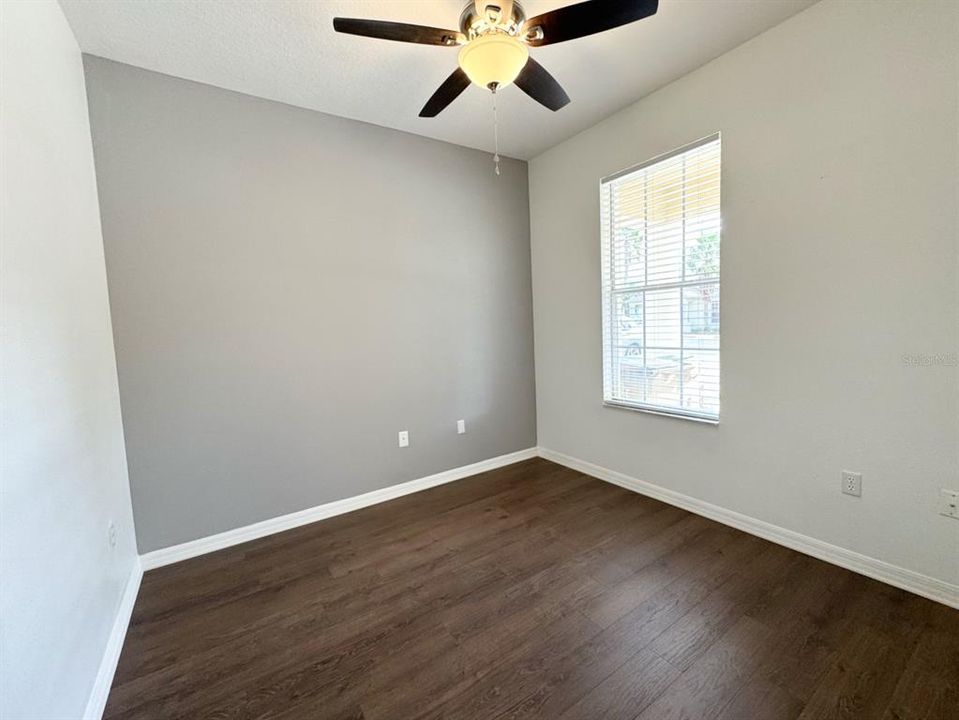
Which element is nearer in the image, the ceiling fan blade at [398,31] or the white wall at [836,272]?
the ceiling fan blade at [398,31]

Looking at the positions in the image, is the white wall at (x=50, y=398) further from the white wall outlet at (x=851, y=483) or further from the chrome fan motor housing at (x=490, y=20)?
the white wall outlet at (x=851, y=483)

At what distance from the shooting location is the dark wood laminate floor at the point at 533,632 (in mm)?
1301

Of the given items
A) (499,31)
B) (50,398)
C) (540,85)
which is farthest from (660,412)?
(50,398)

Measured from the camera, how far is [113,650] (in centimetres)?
153

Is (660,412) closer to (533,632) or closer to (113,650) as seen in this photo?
(533,632)

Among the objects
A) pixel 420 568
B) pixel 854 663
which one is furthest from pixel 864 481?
pixel 420 568

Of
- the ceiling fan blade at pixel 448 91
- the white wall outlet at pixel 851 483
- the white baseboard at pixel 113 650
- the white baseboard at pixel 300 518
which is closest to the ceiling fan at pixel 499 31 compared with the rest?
the ceiling fan blade at pixel 448 91

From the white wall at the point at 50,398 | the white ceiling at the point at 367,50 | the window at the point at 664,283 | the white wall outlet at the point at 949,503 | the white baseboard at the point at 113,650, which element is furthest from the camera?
the window at the point at 664,283

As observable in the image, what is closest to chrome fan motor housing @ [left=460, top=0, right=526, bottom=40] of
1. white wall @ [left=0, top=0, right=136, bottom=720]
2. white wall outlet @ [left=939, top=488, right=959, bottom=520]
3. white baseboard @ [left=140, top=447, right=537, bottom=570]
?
white wall @ [left=0, top=0, right=136, bottom=720]

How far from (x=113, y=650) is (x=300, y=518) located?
1073mm

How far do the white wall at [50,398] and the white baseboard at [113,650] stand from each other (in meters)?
0.04

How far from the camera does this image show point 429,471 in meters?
3.09

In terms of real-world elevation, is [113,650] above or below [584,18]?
below

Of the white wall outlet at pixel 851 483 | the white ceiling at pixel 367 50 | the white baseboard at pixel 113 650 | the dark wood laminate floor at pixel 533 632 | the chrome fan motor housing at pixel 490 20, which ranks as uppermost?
the white ceiling at pixel 367 50
